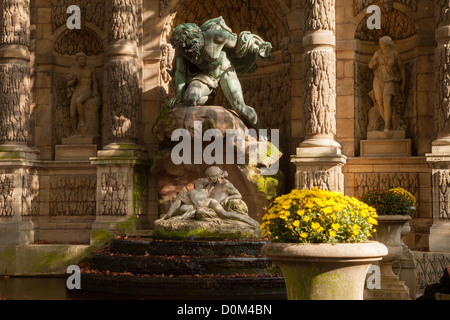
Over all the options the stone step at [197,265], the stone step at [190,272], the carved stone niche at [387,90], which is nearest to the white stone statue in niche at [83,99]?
the stone step at [190,272]

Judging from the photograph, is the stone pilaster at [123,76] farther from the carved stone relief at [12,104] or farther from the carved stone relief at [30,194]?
the carved stone relief at [30,194]

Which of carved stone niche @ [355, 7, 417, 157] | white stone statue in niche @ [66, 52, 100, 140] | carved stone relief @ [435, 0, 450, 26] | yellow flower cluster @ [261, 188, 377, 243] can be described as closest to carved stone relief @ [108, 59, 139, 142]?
white stone statue in niche @ [66, 52, 100, 140]

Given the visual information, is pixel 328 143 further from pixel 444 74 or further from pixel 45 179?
pixel 45 179

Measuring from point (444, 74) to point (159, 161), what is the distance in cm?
670

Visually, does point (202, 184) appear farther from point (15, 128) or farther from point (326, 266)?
point (326, 266)

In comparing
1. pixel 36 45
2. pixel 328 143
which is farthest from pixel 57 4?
pixel 328 143

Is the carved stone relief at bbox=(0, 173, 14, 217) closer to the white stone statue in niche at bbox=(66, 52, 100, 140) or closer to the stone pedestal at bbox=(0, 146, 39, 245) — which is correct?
the stone pedestal at bbox=(0, 146, 39, 245)

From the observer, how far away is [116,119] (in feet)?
55.0

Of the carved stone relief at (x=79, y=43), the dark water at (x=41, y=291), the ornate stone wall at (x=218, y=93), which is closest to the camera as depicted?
the dark water at (x=41, y=291)

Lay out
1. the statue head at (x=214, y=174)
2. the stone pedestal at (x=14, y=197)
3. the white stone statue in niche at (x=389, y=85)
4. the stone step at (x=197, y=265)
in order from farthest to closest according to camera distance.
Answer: the stone pedestal at (x=14, y=197) → the white stone statue in niche at (x=389, y=85) → the statue head at (x=214, y=174) → the stone step at (x=197, y=265)

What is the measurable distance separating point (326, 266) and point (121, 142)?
1067 cm

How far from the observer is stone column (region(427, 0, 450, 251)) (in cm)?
1458

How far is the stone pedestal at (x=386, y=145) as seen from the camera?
52.7ft

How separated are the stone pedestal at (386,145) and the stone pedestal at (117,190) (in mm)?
5531
